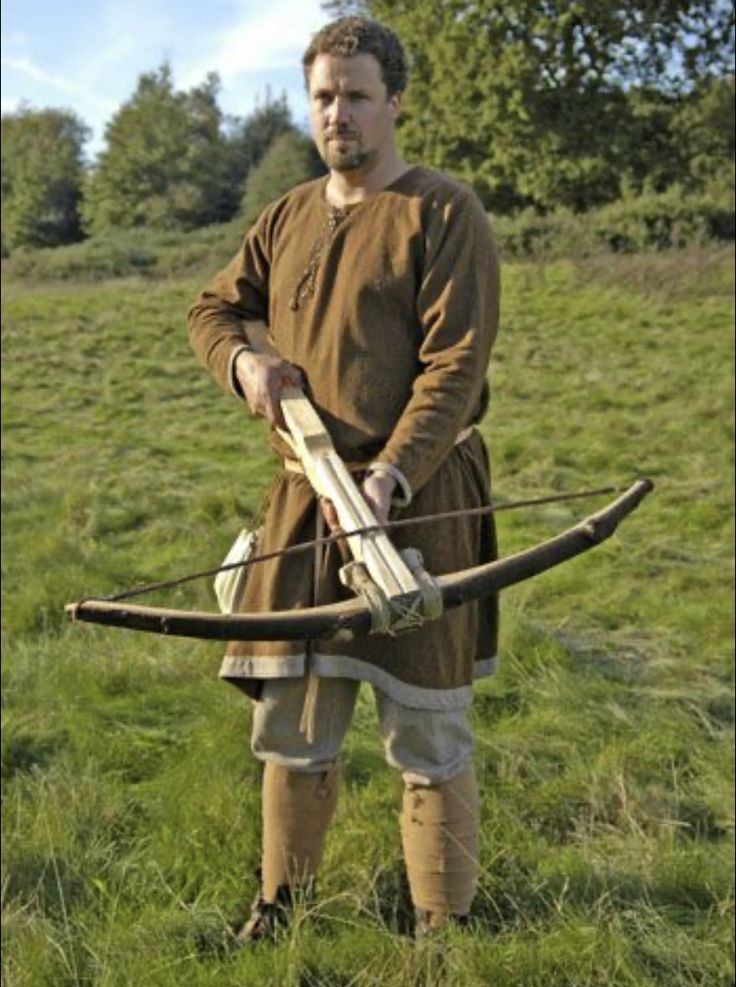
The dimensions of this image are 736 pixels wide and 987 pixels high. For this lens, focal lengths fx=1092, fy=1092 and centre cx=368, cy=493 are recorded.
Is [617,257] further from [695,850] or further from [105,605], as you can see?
[105,605]

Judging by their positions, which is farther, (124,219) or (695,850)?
(124,219)

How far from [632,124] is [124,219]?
23920mm

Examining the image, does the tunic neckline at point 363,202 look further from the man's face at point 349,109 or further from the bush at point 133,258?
the bush at point 133,258

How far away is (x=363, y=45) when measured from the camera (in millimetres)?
2072

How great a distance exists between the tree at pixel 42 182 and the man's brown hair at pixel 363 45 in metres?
39.2

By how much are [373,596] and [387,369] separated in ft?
2.23

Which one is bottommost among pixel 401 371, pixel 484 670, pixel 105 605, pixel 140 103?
pixel 484 670

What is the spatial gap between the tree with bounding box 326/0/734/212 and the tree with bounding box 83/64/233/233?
63.4 ft

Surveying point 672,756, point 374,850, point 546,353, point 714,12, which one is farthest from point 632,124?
point 374,850

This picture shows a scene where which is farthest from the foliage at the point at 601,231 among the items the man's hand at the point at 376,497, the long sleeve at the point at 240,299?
the man's hand at the point at 376,497

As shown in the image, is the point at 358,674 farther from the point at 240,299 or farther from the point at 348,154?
the point at 348,154

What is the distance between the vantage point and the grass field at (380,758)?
2.33m

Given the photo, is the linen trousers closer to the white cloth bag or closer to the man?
the man

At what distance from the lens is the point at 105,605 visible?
152cm
